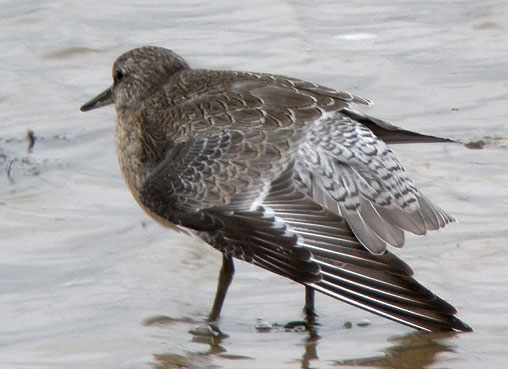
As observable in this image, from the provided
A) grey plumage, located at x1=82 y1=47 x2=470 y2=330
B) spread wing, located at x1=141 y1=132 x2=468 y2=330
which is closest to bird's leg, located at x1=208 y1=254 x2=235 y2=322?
grey plumage, located at x1=82 y1=47 x2=470 y2=330

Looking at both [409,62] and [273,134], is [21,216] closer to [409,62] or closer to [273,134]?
[273,134]

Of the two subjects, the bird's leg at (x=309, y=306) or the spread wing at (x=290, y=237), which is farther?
the bird's leg at (x=309, y=306)

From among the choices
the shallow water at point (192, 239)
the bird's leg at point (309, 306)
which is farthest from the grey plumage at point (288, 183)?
the bird's leg at point (309, 306)

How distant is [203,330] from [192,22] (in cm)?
575

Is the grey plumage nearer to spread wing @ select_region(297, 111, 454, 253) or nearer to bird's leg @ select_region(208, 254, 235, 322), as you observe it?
spread wing @ select_region(297, 111, 454, 253)

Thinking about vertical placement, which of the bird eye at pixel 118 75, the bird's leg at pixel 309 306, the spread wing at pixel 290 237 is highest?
the bird eye at pixel 118 75

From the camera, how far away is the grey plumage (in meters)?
5.43

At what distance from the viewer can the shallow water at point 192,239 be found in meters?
5.76

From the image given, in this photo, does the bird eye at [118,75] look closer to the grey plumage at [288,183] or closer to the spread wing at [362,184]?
the grey plumage at [288,183]

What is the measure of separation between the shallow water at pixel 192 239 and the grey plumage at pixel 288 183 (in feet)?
1.31

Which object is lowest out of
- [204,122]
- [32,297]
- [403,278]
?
[32,297]

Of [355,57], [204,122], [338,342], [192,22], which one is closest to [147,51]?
[204,122]

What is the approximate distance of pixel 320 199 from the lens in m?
5.86

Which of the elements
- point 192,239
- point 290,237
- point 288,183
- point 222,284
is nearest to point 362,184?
point 288,183
